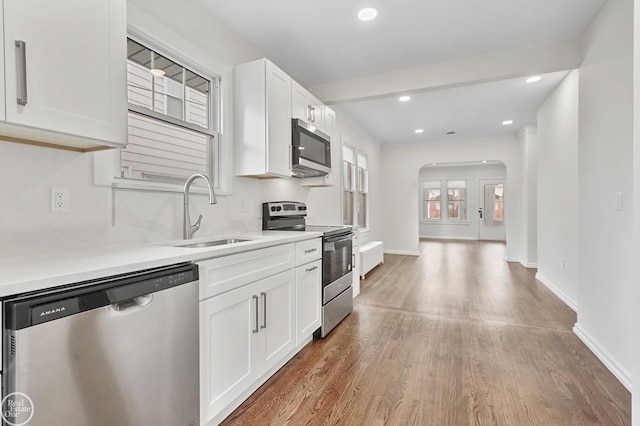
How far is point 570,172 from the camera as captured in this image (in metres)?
3.55

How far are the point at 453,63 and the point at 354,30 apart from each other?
4.02ft

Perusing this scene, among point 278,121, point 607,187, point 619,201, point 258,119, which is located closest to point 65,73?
point 258,119

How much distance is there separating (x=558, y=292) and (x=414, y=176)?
393 centimetres

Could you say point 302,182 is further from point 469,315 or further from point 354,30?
point 469,315

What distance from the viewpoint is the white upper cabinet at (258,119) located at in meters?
2.52

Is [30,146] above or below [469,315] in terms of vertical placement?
above

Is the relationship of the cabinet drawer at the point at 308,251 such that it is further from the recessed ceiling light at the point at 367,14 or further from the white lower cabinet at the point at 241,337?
the recessed ceiling light at the point at 367,14

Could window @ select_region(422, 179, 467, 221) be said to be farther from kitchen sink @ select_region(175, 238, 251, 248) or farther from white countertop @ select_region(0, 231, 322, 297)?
white countertop @ select_region(0, 231, 322, 297)

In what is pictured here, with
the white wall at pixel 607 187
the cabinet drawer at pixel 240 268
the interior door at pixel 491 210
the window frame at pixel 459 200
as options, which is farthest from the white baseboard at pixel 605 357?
the window frame at pixel 459 200

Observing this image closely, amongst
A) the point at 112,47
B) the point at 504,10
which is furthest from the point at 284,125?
the point at 504,10

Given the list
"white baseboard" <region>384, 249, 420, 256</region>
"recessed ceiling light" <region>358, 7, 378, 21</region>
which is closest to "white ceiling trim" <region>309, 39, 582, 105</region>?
"recessed ceiling light" <region>358, 7, 378, 21</region>

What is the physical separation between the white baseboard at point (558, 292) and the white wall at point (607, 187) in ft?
3.05

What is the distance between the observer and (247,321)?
5.82 feet

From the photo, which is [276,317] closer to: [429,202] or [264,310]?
[264,310]
